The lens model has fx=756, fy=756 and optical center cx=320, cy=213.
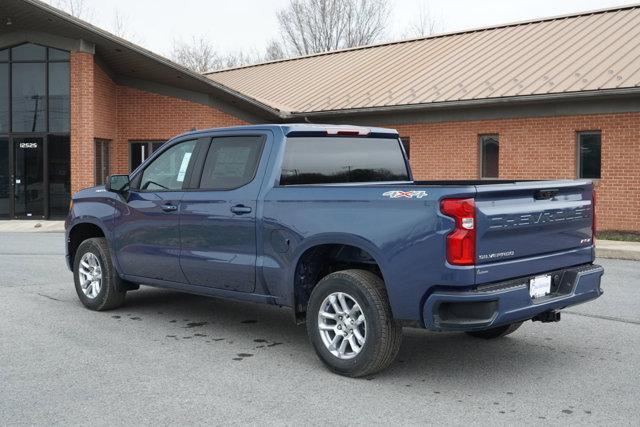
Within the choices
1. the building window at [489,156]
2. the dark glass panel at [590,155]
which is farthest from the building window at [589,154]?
the building window at [489,156]

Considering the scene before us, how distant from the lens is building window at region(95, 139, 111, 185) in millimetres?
21906

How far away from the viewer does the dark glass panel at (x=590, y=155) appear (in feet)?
57.2

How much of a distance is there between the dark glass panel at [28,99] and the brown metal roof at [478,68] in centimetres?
661

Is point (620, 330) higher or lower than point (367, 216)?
lower

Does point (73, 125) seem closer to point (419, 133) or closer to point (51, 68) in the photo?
point (51, 68)

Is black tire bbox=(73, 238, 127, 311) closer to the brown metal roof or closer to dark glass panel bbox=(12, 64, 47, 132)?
the brown metal roof

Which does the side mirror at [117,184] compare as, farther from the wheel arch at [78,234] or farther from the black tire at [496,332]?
the black tire at [496,332]

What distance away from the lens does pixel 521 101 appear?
17797 mm

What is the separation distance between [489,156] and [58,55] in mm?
12183

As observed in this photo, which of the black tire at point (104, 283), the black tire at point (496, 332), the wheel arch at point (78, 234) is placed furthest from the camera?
the wheel arch at point (78, 234)

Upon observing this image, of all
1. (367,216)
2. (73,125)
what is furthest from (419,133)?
(367,216)

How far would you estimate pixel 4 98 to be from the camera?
21.8m

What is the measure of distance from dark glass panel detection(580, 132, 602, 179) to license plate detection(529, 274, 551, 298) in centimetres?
1278

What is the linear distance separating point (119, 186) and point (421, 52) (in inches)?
707
